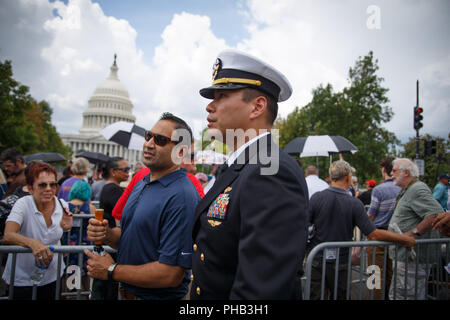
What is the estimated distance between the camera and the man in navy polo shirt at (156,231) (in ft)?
6.84

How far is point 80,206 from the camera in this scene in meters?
5.35

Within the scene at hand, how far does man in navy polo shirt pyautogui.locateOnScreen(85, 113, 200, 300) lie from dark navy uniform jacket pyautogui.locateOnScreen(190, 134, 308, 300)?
14.3 inches

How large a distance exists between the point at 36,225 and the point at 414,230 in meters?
4.40

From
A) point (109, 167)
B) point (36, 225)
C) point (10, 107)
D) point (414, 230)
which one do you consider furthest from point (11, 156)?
point (10, 107)

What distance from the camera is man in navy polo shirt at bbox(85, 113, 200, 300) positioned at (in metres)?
2.09

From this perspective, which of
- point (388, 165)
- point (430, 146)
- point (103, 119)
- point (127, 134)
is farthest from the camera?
point (103, 119)

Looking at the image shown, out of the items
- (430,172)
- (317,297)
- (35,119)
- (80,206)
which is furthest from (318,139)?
(35,119)

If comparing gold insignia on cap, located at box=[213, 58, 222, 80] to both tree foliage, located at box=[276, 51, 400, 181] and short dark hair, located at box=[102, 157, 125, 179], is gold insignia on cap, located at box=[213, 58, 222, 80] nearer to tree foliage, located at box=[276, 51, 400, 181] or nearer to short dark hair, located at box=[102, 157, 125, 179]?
short dark hair, located at box=[102, 157, 125, 179]

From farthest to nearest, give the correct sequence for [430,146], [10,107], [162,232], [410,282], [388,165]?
1. [10,107]
2. [430,146]
3. [388,165]
4. [410,282]
5. [162,232]

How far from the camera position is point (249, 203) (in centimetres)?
143

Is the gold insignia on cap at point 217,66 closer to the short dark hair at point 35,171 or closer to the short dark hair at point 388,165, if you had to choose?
the short dark hair at point 35,171

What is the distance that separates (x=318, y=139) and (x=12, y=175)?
24.1ft

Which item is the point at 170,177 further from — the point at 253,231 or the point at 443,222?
the point at 443,222

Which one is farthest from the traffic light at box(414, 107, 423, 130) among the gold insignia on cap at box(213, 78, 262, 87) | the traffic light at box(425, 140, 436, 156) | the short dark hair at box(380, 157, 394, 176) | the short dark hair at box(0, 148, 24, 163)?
the short dark hair at box(0, 148, 24, 163)
